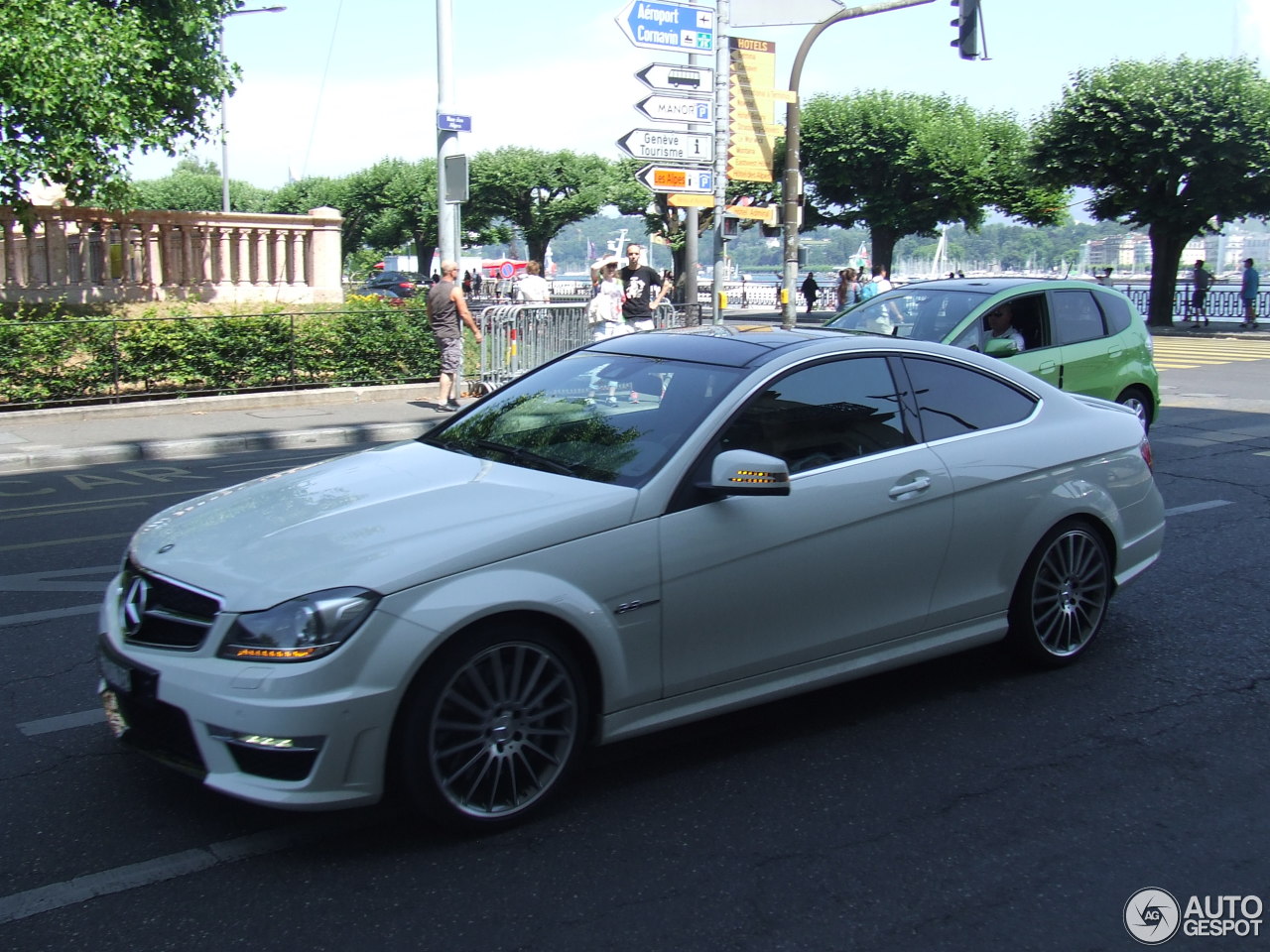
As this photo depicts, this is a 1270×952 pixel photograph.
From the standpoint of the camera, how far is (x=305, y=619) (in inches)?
138

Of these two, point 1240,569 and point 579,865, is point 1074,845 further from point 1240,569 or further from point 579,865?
point 1240,569

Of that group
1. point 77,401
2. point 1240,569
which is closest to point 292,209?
point 77,401

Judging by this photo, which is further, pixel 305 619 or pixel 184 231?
pixel 184 231

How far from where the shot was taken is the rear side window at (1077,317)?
36.2 ft

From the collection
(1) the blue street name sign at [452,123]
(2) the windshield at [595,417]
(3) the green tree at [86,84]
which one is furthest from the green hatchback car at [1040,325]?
(3) the green tree at [86,84]

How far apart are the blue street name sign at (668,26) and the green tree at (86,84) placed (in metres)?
7.05

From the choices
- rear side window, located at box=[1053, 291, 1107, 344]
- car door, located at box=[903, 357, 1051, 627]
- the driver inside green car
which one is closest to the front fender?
car door, located at box=[903, 357, 1051, 627]

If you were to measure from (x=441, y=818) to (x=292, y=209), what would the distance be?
8930cm

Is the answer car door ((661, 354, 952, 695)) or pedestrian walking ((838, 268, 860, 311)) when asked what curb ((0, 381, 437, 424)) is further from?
pedestrian walking ((838, 268, 860, 311))

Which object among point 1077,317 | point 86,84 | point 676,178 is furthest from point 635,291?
point 86,84

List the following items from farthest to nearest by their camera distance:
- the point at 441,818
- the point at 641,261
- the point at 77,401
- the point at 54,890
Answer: the point at 641,261 → the point at 77,401 → the point at 441,818 → the point at 54,890

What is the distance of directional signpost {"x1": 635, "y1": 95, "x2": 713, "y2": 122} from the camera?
14.2 m

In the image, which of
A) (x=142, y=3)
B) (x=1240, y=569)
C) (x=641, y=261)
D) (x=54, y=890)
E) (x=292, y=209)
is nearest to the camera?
(x=54, y=890)

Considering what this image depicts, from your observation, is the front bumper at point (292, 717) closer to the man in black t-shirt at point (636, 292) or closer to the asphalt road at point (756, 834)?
the asphalt road at point (756, 834)
